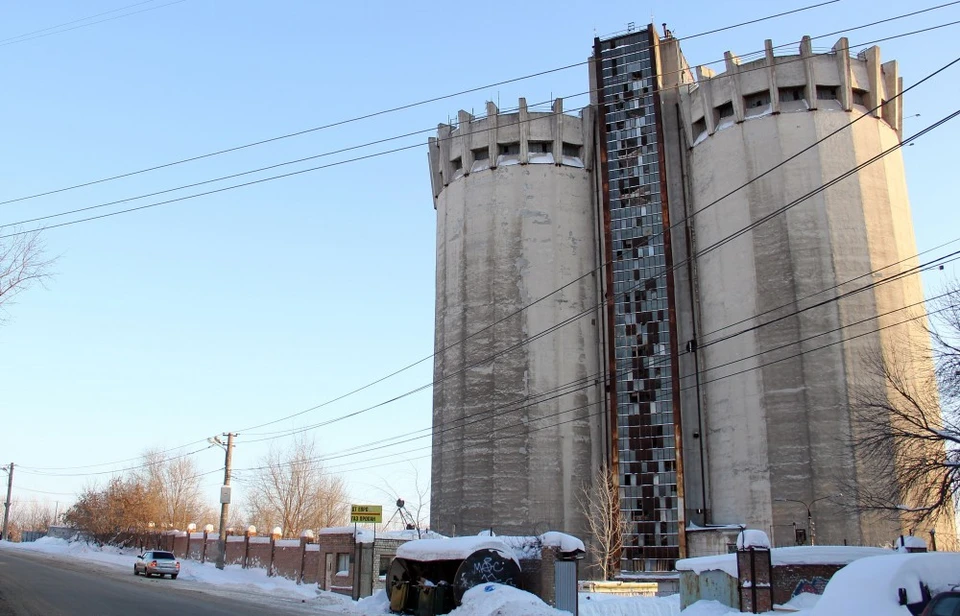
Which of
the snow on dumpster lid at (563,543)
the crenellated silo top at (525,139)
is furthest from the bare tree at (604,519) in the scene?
the snow on dumpster lid at (563,543)

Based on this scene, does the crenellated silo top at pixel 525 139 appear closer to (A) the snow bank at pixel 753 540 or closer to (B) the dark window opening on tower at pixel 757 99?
(B) the dark window opening on tower at pixel 757 99

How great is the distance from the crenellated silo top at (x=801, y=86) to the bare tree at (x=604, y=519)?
24427 millimetres

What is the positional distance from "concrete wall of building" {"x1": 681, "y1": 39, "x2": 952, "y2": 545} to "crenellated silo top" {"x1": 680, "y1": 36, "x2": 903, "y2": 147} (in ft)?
0.28

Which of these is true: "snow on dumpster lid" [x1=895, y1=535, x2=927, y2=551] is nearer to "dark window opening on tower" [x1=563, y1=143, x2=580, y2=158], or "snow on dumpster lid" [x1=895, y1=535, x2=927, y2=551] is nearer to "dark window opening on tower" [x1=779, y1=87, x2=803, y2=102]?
"dark window opening on tower" [x1=779, y1=87, x2=803, y2=102]

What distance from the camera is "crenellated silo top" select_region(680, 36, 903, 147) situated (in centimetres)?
5172

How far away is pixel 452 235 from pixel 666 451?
2237 centimetres

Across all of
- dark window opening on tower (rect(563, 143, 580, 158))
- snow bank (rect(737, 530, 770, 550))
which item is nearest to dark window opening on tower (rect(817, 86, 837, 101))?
dark window opening on tower (rect(563, 143, 580, 158))

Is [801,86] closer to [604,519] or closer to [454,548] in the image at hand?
[604,519]

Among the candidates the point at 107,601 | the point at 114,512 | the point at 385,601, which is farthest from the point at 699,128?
the point at 114,512

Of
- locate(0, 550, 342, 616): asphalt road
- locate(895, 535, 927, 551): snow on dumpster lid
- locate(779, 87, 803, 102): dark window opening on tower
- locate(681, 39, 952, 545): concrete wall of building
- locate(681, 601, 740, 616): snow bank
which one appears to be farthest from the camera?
locate(779, 87, 803, 102): dark window opening on tower

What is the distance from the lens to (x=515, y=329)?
56344mm

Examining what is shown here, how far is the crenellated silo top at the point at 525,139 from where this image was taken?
196 ft

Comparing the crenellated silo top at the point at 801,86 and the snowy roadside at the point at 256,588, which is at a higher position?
the crenellated silo top at the point at 801,86

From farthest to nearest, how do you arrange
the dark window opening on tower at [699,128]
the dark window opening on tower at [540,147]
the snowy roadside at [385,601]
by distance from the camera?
the dark window opening on tower at [540,147], the dark window opening on tower at [699,128], the snowy roadside at [385,601]
